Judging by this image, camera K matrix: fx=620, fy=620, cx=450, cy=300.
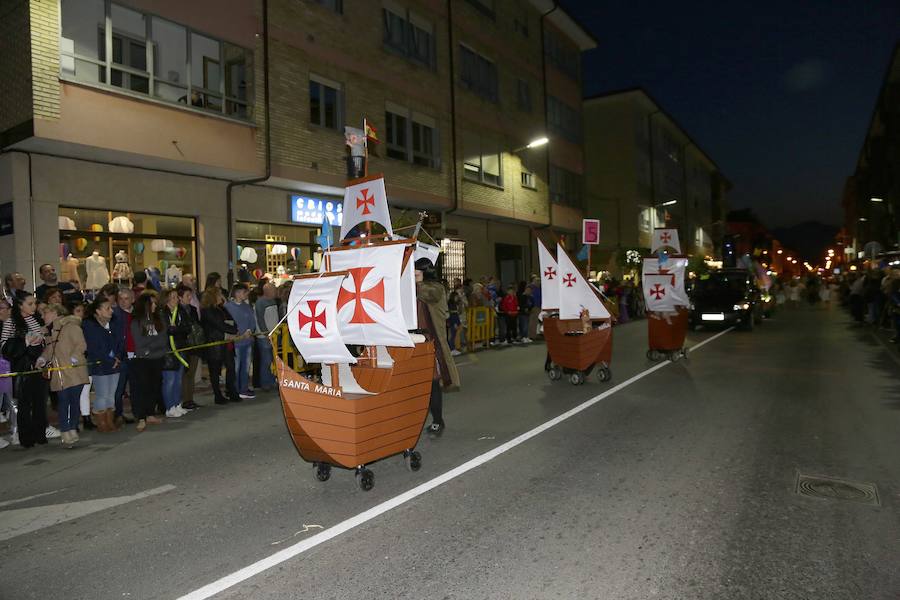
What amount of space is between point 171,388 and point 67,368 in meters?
1.71

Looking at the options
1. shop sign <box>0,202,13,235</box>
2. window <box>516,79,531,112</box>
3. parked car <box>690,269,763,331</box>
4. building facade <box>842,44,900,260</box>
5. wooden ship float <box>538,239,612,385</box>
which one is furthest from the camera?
building facade <box>842,44,900,260</box>

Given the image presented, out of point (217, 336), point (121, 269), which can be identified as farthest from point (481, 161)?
point (217, 336)

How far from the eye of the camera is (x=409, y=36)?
22.0 meters

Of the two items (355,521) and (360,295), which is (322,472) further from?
(360,295)

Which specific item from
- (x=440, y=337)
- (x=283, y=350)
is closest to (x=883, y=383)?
(x=440, y=337)

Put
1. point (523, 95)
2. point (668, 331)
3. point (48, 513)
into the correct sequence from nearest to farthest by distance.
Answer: point (48, 513) < point (668, 331) < point (523, 95)

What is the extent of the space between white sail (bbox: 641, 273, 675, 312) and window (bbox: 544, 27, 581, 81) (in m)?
22.6

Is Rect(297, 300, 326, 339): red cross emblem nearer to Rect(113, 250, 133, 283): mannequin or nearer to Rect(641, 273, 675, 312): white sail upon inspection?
Rect(641, 273, 675, 312): white sail

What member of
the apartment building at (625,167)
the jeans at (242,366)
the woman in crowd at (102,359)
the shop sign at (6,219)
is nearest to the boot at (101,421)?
the woman in crowd at (102,359)

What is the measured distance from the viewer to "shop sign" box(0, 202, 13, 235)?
39.5 feet

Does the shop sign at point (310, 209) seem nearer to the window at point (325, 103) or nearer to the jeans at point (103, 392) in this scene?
the window at point (325, 103)

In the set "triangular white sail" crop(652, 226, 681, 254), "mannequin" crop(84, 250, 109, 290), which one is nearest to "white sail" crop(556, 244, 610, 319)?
"triangular white sail" crop(652, 226, 681, 254)

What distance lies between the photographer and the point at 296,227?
1825 centimetres

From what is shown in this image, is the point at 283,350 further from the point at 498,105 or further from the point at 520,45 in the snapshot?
the point at 520,45
